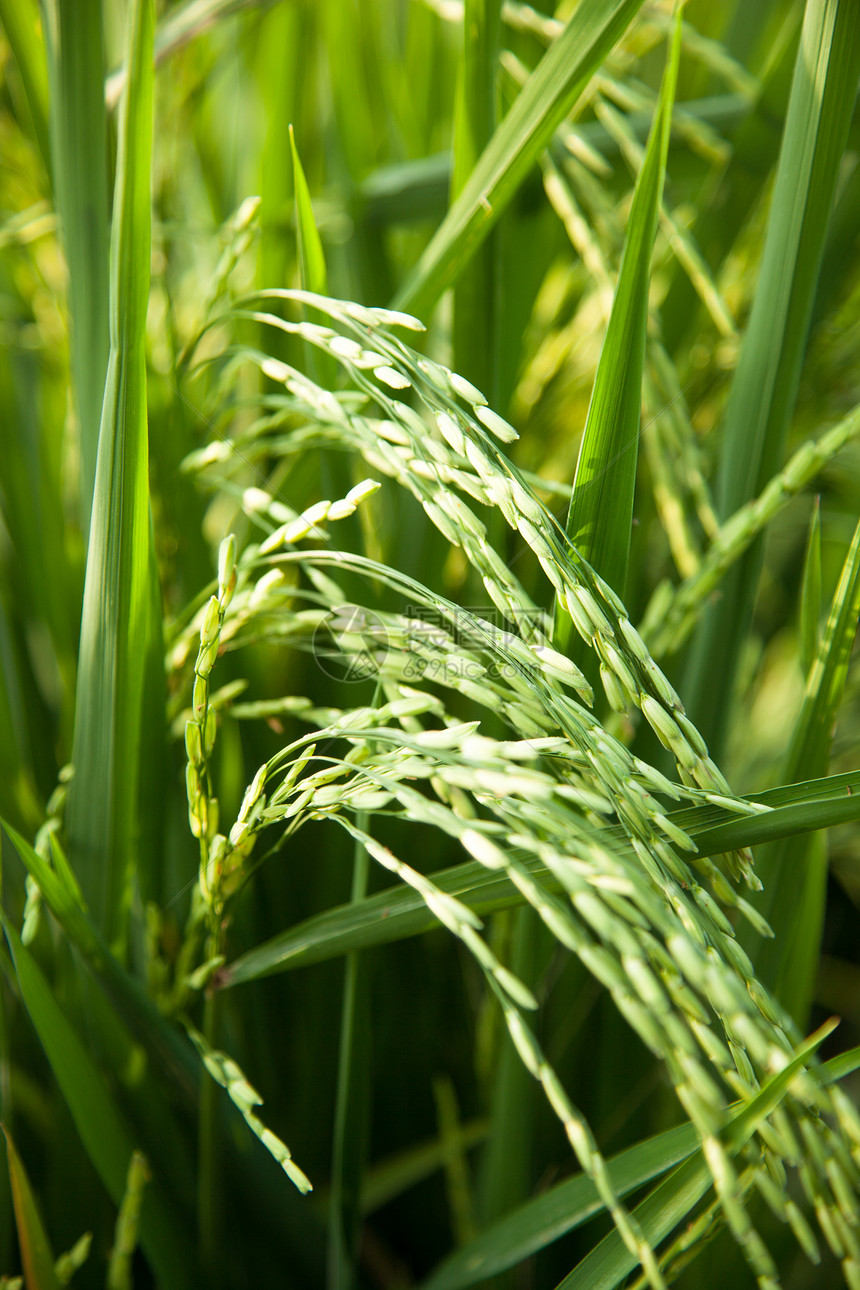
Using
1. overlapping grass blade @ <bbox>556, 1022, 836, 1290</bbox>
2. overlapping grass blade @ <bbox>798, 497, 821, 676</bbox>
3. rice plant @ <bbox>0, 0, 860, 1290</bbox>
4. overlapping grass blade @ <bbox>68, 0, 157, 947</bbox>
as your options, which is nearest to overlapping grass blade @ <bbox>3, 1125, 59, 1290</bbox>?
rice plant @ <bbox>0, 0, 860, 1290</bbox>

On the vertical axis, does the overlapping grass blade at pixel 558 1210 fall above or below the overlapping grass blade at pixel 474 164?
below

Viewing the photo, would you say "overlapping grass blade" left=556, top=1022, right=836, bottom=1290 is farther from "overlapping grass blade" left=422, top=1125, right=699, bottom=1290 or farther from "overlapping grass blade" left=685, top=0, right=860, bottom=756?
"overlapping grass blade" left=685, top=0, right=860, bottom=756

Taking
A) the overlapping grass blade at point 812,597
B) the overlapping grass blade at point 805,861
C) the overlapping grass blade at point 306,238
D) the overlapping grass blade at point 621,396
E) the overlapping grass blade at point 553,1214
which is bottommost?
the overlapping grass blade at point 553,1214

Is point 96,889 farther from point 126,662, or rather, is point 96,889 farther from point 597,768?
point 597,768

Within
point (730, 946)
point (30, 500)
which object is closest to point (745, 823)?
point (730, 946)

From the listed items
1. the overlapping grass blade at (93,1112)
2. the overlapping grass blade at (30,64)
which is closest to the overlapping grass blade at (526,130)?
the overlapping grass blade at (30,64)

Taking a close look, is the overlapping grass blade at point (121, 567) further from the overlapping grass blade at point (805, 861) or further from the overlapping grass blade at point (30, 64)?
the overlapping grass blade at point (805, 861)
